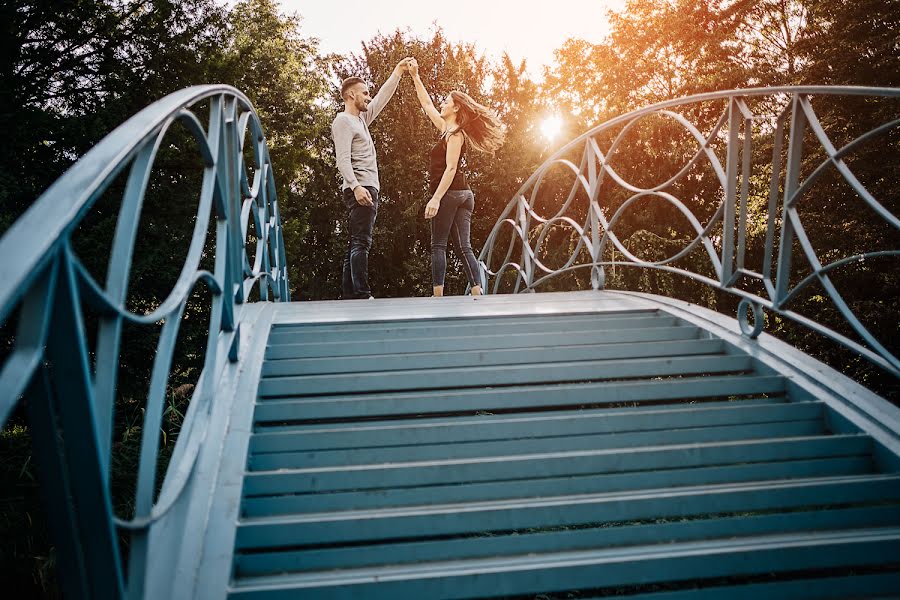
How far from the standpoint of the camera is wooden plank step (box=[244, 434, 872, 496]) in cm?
243

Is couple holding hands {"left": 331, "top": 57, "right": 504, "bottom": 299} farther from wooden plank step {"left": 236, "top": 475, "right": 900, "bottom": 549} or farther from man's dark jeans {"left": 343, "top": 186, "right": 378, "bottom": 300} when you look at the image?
wooden plank step {"left": 236, "top": 475, "right": 900, "bottom": 549}

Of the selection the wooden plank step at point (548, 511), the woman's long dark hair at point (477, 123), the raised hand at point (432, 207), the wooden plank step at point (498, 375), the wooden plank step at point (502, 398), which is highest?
the woman's long dark hair at point (477, 123)

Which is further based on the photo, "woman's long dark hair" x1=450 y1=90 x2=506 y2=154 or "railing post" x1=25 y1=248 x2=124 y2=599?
"woman's long dark hair" x1=450 y1=90 x2=506 y2=154

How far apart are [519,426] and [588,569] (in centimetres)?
73

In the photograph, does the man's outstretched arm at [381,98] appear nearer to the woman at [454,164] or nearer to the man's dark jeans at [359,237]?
the woman at [454,164]

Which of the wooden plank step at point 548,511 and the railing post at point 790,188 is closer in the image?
the wooden plank step at point 548,511

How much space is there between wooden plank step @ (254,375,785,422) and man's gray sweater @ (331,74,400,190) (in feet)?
9.49

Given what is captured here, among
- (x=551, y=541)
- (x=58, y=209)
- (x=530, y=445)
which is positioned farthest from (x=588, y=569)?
(x=58, y=209)

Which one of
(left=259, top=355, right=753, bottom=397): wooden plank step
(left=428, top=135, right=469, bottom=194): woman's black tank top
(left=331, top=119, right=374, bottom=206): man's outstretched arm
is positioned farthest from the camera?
(left=428, top=135, right=469, bottom=194): woman's black tank top

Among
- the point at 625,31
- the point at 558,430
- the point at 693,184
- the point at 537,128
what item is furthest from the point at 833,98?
the point at 558,430

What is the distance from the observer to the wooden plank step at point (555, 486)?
2.36 meters

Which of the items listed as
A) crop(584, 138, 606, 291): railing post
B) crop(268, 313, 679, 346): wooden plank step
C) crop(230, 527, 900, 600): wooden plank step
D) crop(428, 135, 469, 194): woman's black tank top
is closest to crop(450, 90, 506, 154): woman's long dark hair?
crop(428, 135, 469, 194): woman's black tank top

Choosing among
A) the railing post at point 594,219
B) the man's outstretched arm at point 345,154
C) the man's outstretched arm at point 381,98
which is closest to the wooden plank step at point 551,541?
the railing post at point 594,219

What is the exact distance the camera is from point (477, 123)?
5.84m
